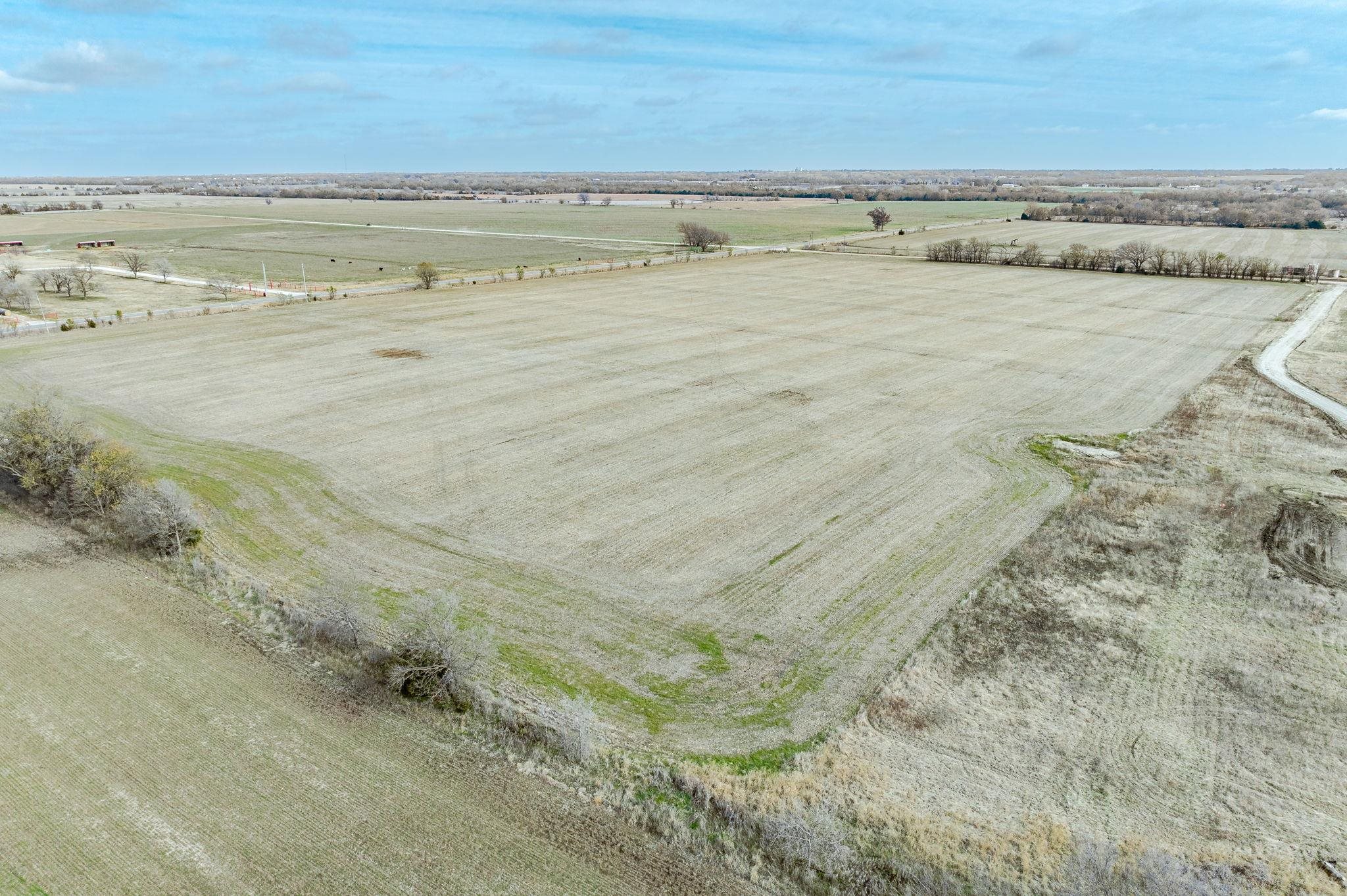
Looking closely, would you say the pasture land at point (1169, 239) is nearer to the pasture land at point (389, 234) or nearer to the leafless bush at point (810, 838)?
the pasture land at point (389, 234)

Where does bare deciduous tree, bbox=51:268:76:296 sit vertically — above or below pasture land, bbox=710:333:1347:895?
above

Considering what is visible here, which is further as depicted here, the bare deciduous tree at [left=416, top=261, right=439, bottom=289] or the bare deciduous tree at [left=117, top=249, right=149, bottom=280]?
the bare deciduous tree at [left=117, top=249, right=149, bottom=280]

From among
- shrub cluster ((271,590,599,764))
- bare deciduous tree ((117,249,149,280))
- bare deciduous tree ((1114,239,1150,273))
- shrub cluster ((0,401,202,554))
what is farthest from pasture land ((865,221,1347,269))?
shrub cluster ((271,590,599,764))

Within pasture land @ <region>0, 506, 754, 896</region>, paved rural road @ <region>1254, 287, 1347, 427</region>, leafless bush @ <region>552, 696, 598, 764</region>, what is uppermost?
paved rural road @ <region>1254, 287, 1347, 427</region>

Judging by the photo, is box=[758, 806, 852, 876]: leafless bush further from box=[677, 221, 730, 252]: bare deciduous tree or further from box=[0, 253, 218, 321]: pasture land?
box=[677, 221, 730, 252]: bare deciduous tree

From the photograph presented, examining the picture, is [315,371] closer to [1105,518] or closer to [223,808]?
[223,808]

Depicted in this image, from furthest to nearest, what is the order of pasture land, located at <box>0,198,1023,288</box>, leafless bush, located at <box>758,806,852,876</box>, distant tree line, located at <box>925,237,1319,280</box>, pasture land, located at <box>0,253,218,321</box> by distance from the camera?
pasture land, located at <box>0,198,1023,288</box>
distant tree line, located at <box>925,237,1319,280</box>
pasture land, located at <box>0,253,218,321</box>
leafless bush, located at <box>758,806,852,876</box>

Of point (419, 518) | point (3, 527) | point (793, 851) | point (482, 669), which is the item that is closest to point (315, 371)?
point (3, 527)
